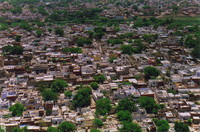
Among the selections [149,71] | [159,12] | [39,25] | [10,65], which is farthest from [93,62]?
[159,12]

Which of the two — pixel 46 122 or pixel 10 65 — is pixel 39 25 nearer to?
pixel 10 65

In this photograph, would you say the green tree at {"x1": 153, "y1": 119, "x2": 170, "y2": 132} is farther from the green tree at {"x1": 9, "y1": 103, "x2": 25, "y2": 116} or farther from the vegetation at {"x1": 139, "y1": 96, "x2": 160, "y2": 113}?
the green tree at {"x1": 9, "y1": 103, "x2": 25, "y2": 116}

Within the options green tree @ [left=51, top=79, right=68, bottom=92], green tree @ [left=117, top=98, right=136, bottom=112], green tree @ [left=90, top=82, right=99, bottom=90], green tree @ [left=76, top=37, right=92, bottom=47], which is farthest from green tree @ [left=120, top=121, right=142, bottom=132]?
green tree @ [left=76, top=37, right=92, bottom=47]

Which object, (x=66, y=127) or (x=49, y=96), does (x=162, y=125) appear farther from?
(x=49, y=96)

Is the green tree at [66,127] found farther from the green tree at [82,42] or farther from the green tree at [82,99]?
the green tree at [82,42]

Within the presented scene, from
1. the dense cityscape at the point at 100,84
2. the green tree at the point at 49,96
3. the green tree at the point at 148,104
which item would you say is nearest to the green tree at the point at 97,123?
the dense cityscape at the point at 100,84
